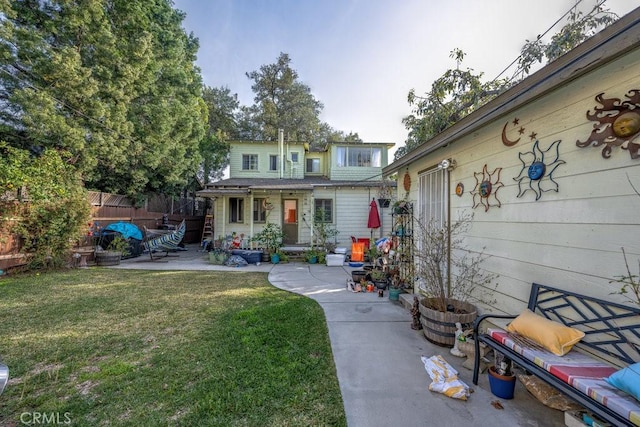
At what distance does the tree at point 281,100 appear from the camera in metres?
20.6

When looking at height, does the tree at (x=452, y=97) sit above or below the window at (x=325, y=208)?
above

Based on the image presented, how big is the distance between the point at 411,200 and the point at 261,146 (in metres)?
10.7

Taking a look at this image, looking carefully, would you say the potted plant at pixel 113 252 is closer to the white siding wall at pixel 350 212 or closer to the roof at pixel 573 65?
the white siding wall at pixel 350 212

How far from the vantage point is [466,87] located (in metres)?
7.02

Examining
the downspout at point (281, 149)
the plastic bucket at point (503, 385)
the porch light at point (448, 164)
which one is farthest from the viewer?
the downspout at point (281, 149)

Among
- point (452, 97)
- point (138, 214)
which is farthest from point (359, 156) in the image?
point (138, 214)

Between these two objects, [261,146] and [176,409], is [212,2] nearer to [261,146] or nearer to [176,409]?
[261,146]

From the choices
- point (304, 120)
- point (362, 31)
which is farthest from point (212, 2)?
point (304, 120)

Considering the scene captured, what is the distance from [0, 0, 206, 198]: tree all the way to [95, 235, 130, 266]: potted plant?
2.86 meters

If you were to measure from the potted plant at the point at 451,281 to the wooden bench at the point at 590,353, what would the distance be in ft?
2.46

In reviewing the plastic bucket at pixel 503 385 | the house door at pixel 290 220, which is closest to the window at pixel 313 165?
the house door at pixel 290 220

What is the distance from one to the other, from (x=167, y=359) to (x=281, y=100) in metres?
20.8

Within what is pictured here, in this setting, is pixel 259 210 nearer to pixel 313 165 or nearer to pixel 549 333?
pixel 313 165

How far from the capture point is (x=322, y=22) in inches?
287
